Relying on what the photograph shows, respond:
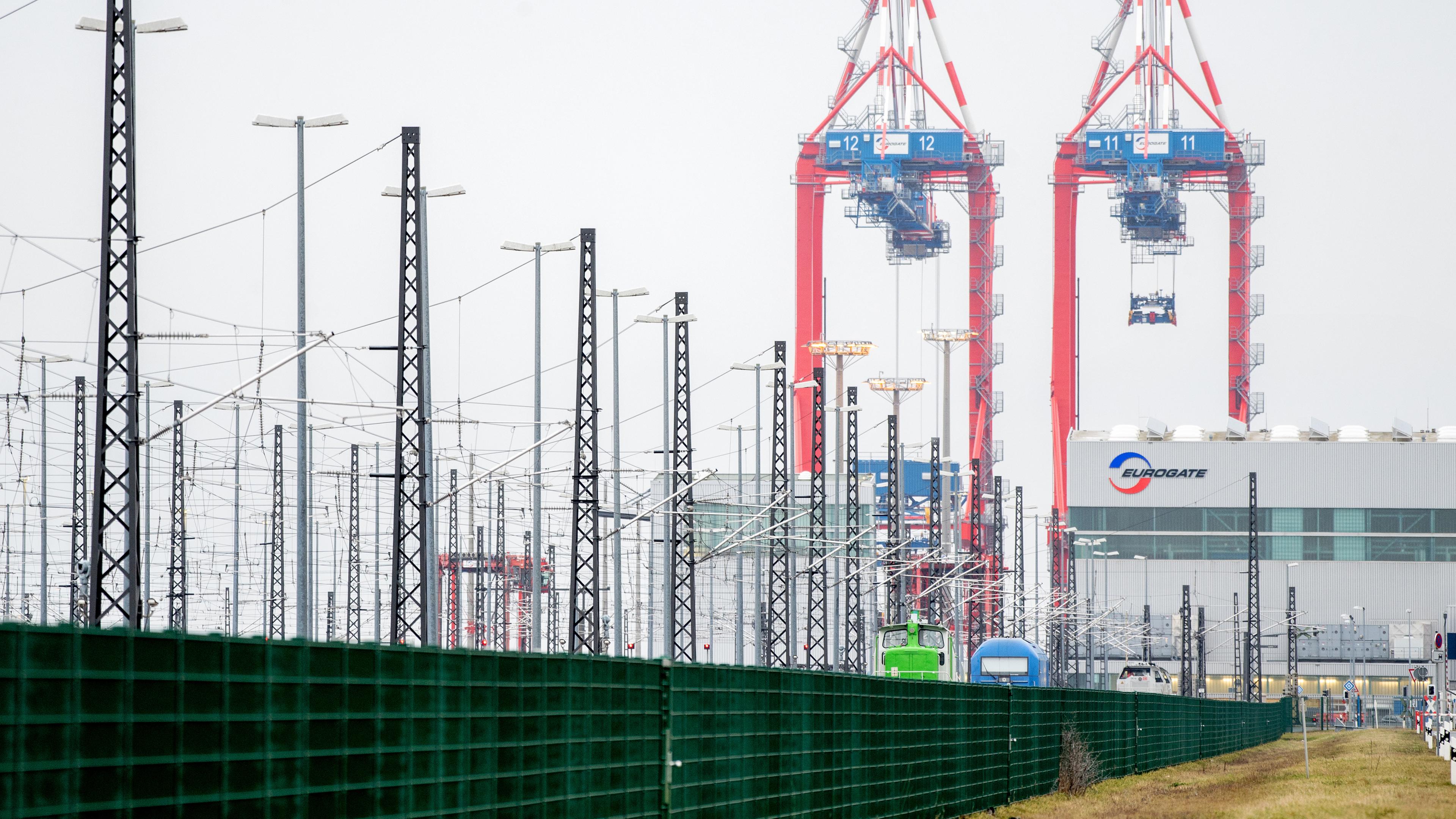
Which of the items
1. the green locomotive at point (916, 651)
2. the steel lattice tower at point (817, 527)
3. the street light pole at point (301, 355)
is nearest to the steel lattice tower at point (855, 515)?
the steel lattice tower at point (817, 527)

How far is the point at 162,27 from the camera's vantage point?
1065 inches

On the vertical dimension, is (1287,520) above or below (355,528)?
above

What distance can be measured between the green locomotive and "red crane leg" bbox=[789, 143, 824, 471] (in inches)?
2459

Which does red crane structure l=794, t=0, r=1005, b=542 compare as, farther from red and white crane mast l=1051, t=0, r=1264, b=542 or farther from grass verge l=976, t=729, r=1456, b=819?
grass verge l=976, t=729, r=1456, b=819

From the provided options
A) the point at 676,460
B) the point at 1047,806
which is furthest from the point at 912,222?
the point at 1047,806

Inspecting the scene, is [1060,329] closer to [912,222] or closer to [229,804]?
[912,222]

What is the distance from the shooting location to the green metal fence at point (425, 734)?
27.9 ft

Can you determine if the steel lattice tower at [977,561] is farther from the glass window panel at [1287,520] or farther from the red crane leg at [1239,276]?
the glass window panel at [1287,520]

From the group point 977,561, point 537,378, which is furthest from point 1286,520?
point 537,378

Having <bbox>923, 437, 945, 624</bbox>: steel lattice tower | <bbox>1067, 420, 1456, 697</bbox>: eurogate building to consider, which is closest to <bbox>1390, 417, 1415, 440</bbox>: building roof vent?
<bbox>1067, 420, 1456, 697</bbox>: eurogate building

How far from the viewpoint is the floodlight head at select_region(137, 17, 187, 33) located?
26844 millimetres

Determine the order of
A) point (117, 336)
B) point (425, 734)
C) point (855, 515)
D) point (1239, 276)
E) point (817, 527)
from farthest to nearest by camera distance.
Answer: point (1239, 276)
point (855, 515)
point (817, 527)
point (117, 336)
point (425, 734)

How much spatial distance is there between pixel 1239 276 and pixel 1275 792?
318ft

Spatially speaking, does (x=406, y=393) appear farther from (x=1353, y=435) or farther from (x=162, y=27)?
(x=1353, y=435)
